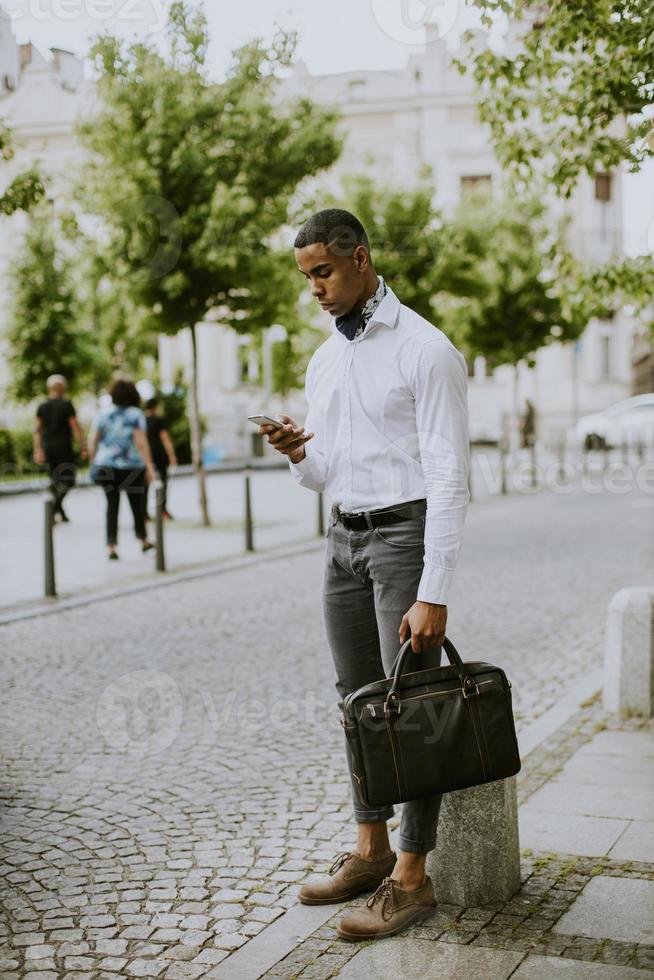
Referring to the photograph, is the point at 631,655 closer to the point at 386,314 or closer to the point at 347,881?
the point at 347,881

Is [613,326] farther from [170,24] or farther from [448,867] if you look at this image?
[448,867]

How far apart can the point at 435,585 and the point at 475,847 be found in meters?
0.91

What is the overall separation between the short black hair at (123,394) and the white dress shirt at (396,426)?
9409 mm

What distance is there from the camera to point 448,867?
3.75 metres

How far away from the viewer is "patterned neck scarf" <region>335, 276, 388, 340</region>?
3.59 metres

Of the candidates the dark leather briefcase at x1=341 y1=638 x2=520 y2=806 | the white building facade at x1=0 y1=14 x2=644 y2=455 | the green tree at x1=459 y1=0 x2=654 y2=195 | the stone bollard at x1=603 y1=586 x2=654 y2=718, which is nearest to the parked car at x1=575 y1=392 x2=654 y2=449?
the white building facade at x1=0 y1=14 x2=644 y2=455

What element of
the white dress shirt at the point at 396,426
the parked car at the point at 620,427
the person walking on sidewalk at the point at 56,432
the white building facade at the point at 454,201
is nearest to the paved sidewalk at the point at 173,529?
the person walking on sidewalk at the point at 56,432

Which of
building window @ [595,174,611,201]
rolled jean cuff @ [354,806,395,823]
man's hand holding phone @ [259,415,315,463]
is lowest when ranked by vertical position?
rolled jean cuff @ [354,806,395,823]

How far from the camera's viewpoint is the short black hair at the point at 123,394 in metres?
13.0

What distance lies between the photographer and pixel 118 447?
1305 centimetres

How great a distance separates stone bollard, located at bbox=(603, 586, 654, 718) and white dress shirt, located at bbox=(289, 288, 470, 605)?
3.02m

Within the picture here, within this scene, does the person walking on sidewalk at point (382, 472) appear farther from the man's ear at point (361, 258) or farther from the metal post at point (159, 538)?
the metal post at point (159, 538)

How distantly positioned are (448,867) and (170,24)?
1248 centimetres

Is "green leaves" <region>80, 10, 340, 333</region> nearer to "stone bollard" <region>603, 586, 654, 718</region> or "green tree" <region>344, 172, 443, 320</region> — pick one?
"green tree" <region>344, 172, 443, 320</region>
